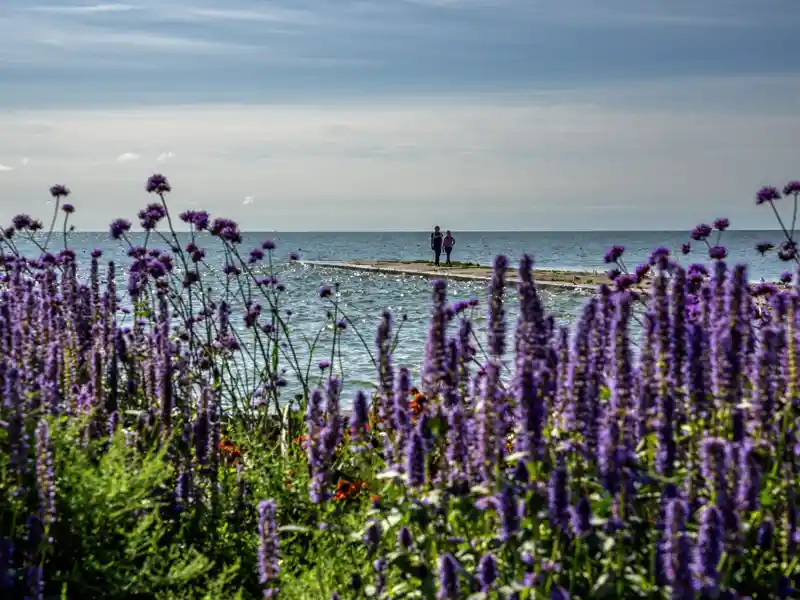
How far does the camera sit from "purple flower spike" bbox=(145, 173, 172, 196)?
7.48m

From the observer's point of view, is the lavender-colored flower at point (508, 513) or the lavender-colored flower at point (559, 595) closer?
the lavender-colored flower at point (559, 595)

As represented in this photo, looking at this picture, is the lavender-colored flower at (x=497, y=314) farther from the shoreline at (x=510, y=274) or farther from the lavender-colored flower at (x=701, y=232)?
the shoreline at (x=510, y=274)

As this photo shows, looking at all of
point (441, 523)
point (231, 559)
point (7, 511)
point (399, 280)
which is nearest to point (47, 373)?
point (7, 511)

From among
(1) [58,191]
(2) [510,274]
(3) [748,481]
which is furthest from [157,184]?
(2) [510,274]

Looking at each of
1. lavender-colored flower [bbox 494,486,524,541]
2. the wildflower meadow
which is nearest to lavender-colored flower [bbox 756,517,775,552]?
the wildflower meadow

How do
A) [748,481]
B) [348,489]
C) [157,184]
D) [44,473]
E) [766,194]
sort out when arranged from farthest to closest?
[766,194] < [157,184] < [348,489] < [44,473] < [748,481]

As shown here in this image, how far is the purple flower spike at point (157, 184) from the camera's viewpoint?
748 cm

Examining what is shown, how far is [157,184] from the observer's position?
7.50 metres

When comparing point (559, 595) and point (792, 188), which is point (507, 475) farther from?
point (792, 188)

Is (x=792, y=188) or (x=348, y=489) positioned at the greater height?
(x=792, y=188)

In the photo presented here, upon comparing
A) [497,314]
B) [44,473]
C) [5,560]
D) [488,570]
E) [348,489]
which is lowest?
[348,489]

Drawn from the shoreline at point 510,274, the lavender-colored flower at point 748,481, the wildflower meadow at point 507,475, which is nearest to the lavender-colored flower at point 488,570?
the wildflower meadow at point 507,475

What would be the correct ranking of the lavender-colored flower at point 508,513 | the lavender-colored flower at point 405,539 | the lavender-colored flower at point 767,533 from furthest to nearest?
the lavender-colored flower at point 405,539 < the lavender-colored flower at point 767,533 < the lavender-colored flower at point 508,513

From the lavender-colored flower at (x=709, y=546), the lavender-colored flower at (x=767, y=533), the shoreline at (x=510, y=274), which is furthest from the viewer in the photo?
the shoreline at (x=510, y=274)
